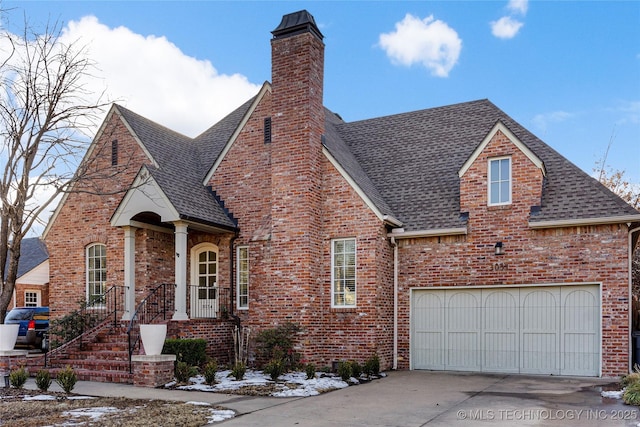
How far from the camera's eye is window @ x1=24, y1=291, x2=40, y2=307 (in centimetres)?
2909

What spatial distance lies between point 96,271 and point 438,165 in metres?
10.0

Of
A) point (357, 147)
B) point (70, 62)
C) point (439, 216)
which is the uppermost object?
point (70, 62)

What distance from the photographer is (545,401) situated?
955 cm

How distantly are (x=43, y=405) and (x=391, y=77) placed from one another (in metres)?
12.2

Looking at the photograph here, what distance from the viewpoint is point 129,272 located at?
14.6m

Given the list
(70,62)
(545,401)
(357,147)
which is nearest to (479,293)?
(545,401)

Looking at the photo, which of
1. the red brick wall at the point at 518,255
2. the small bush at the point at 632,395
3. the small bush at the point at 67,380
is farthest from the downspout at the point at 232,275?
the small bush at the point at 632,395

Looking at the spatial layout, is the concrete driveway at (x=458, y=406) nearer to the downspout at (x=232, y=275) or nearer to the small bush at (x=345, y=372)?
the small bush at (x=345, y=372)

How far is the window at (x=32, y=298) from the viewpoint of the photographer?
29094 mm

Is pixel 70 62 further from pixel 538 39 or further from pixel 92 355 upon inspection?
pixel 538 39

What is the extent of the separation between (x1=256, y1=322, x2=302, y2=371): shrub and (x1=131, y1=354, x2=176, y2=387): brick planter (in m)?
2.94

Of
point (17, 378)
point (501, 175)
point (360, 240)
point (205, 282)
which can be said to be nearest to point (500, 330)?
point (501, 175)

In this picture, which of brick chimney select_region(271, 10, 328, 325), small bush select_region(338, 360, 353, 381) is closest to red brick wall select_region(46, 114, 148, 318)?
brick chimney select_region(271, 10, 328, 325)

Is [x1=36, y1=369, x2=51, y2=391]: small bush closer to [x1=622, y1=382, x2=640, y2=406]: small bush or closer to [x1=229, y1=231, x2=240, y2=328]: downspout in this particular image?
[x1=229, y1=231, x2=240, y2=328]: downspout
